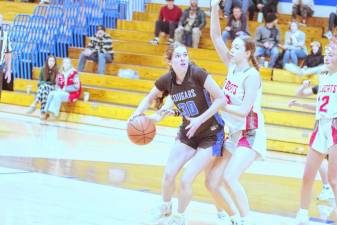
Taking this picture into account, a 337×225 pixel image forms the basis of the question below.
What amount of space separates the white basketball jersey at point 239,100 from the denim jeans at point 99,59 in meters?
10.4

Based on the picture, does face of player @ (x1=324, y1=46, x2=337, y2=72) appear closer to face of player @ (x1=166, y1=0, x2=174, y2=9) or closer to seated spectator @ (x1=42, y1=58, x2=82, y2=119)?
seated spectator @ (x1=42, y1=58, x2=82, y2=119)

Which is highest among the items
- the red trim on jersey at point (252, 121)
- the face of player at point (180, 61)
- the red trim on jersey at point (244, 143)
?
A: the face of player at point (180, 61)

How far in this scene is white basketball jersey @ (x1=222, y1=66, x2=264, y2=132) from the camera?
20.9ft

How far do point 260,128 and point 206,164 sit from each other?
0.57 meters

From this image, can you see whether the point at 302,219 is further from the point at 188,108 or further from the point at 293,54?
the point at 293,54

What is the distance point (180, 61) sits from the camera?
627cm

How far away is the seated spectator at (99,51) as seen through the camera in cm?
1670

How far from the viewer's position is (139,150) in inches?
A: 456

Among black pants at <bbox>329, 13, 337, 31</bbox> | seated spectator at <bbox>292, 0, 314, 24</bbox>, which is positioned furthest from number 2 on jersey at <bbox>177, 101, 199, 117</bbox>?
seated spectator at <bbox>292, 0, 314, 24</bbox>

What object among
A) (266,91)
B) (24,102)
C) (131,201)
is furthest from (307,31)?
(131,201)

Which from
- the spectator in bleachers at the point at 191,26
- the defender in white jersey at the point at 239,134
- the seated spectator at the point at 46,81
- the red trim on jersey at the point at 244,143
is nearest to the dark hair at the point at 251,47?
the defender in white jersey at the point at 239,134

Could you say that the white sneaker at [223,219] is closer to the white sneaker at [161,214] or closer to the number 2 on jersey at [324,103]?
the white sneaker at [161,214]

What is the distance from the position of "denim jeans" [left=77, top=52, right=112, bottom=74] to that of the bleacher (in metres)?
0.20

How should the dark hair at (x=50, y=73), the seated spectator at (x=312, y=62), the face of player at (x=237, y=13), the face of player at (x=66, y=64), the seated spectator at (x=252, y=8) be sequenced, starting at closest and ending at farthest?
the seated spectator at (x=312, y=62) < the face of player at (x=66, y=64) < the dark hair at (x=50, y=73) < the face of player at (x=237, y=13) < the seated spectator at (x=252, y=8)
